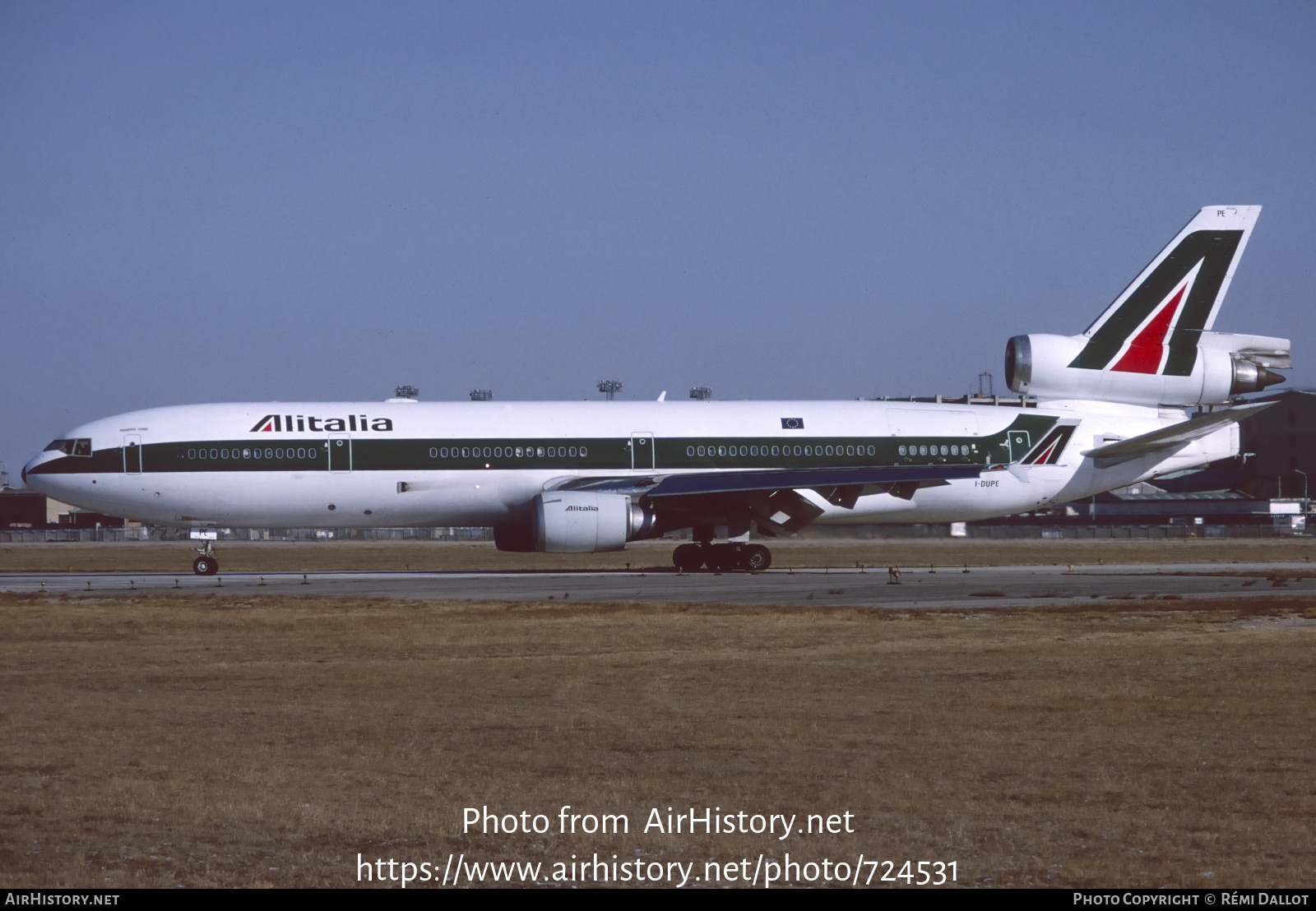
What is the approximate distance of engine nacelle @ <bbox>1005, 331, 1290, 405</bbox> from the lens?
36688mm

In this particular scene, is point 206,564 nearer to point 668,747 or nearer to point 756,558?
point 756,558

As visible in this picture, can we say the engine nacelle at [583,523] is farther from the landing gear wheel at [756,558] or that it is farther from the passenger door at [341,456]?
the passenger door at [341,456]

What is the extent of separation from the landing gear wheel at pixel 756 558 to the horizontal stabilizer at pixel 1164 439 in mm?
9091

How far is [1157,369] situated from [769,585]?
14.1 m

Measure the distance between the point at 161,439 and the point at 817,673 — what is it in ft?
77.7

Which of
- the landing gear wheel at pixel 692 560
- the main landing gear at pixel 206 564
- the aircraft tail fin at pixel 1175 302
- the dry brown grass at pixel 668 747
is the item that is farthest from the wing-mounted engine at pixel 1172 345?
the main landing gear at pixel 206 564

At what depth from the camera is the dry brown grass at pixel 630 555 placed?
1670 inches

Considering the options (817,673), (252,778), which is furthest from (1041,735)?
(252,778)

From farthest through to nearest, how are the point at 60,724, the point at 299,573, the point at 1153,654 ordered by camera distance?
the point at 299,573 → the point at 1153,654 → the point at 60,724

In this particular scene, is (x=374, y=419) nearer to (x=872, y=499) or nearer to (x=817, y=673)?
(x=872, y=499)

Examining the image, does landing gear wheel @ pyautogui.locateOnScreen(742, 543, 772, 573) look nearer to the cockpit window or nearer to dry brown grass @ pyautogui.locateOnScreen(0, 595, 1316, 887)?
dry brown grass @ pyautogui.locateOnScreen(0, 595, 1316, 887)

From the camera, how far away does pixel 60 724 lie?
11.7m

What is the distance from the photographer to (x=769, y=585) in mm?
29391

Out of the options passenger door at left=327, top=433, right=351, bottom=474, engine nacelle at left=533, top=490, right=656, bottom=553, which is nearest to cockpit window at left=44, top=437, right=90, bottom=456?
passenger door at left=327, top=433, right=351, bottom=474
